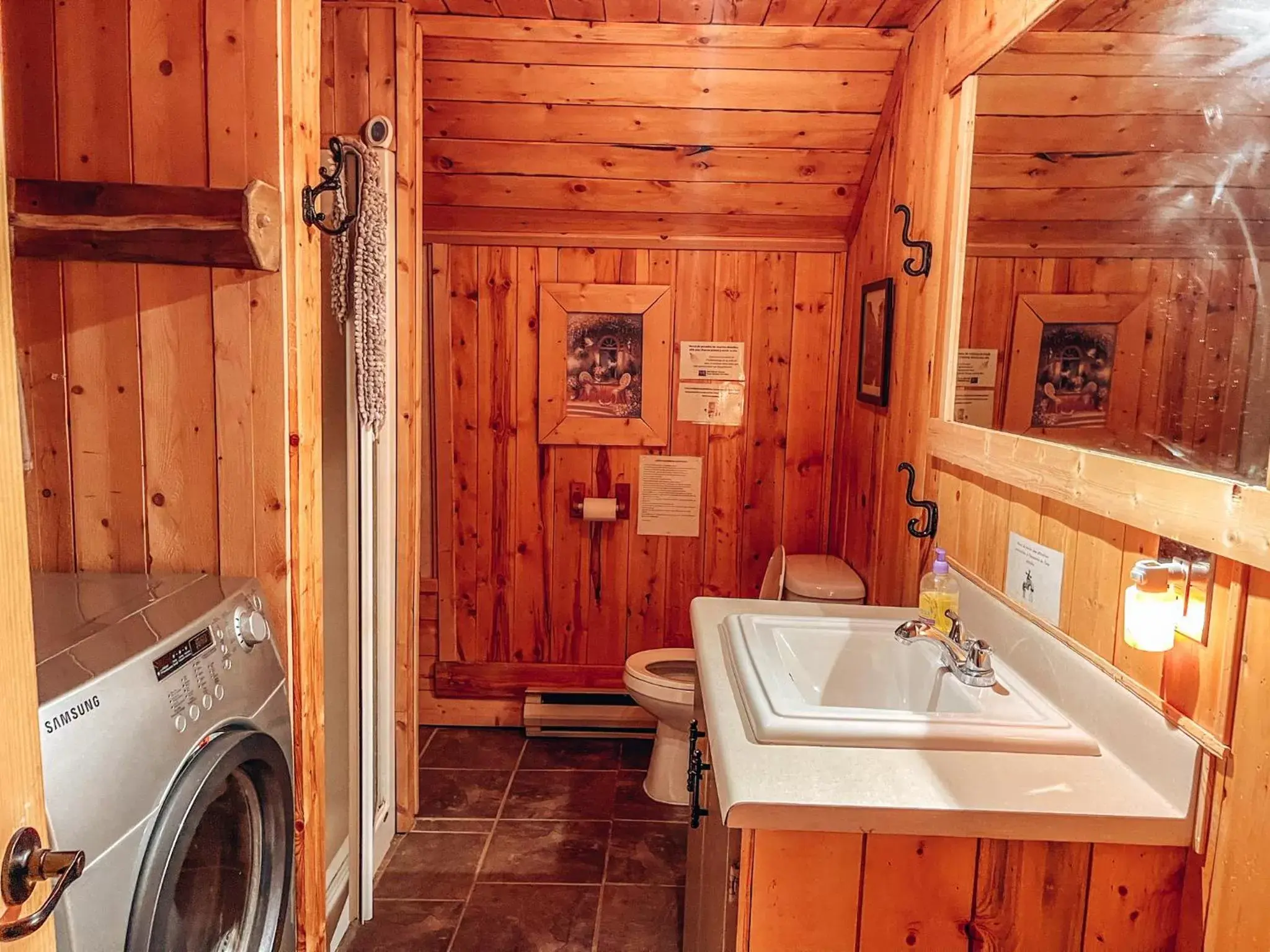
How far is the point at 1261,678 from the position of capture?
991 mm

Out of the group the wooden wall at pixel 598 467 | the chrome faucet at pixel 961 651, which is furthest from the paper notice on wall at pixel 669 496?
the chrome faucet at pixel 961 651

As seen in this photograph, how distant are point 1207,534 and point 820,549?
2287mm

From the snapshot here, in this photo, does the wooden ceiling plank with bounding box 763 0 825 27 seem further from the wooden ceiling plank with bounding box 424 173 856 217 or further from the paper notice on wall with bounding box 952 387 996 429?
the paper notice on wall with bounding box 952 387 996 429

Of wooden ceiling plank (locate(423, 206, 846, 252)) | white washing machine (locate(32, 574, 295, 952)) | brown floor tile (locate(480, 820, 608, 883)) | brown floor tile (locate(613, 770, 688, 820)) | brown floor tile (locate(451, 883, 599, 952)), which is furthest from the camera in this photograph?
wooden ceiling plank (locate(423, 206, 846, 252))

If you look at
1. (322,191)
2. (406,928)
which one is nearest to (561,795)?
(406,928)

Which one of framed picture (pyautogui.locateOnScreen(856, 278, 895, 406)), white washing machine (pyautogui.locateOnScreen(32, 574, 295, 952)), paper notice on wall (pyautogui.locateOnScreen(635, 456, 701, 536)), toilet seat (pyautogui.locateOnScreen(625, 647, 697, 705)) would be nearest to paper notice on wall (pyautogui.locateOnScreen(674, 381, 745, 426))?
paper notice on wall (pyautogui.locateOnScreen(635, 456, 701, 536))

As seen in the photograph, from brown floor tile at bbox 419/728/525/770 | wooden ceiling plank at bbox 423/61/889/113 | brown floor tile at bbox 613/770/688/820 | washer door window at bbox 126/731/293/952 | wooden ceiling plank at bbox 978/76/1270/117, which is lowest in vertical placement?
brown floor tile at bbox 419/728/525/770

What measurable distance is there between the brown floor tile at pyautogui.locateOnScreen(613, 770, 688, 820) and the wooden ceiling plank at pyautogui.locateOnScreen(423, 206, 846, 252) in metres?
1.83

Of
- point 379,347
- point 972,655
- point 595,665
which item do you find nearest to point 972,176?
point 972,655

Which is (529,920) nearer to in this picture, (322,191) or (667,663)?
(667,663)

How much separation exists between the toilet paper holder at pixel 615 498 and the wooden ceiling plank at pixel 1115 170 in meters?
1.76

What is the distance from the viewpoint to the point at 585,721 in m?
3.28

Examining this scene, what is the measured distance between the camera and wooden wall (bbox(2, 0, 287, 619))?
1.44 metres

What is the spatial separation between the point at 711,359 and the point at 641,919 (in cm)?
183
